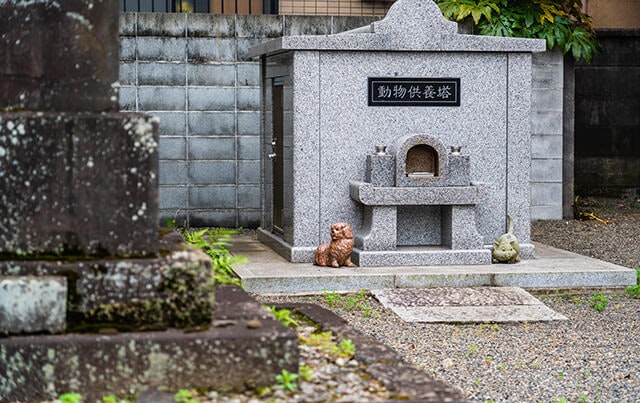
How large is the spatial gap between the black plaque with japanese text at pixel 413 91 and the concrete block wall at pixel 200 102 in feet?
Result: 8.91

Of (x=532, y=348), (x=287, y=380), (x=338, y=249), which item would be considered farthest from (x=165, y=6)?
(x=287, y=380)

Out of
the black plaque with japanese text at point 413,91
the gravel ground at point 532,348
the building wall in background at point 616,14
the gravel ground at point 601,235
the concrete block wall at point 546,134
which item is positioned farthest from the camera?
the building wall in background at point 616,14

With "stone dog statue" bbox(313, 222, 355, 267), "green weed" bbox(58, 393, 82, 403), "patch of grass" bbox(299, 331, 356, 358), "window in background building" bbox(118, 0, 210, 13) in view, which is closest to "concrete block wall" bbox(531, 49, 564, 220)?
"window in background building" bbox(118, 0, 210, 13)

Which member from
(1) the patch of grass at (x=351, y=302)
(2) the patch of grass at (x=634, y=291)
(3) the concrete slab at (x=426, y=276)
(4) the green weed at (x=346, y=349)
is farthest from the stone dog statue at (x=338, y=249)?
(4) the green weed at (x=346, y=349)

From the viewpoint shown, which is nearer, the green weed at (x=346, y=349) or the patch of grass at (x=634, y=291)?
the green weed at (x=346, y=349)

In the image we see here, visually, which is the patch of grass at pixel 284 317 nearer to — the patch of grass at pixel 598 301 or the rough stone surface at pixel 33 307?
the rough stone surface at pixel 33 307

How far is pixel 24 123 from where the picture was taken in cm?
344

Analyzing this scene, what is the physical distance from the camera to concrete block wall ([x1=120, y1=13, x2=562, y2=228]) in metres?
11.9

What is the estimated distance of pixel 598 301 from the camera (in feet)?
28.1

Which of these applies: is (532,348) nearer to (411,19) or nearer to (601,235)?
(411,19)

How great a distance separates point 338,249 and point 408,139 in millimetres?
1145

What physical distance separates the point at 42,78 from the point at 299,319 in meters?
1.46

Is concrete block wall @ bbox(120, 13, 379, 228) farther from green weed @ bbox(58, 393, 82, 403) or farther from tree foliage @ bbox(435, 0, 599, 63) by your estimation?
green weed @ bbox(58, 393, 82, 403)

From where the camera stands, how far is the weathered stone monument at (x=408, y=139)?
30.9 ft
